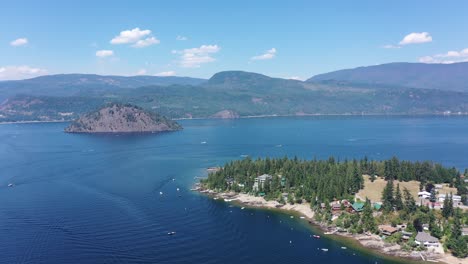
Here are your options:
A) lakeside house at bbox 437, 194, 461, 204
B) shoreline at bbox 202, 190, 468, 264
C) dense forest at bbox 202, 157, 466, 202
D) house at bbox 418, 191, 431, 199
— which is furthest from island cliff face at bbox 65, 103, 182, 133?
lakeside house at bbox 437, 194, 461, 204

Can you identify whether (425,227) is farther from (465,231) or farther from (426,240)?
(426,240)

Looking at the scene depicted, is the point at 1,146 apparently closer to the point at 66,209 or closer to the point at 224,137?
the point at 224,137

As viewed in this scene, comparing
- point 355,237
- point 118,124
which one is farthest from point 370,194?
point 118,124

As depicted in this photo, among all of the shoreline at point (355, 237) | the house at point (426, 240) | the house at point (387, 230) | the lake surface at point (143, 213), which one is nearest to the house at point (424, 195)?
the house at point (387, 230)

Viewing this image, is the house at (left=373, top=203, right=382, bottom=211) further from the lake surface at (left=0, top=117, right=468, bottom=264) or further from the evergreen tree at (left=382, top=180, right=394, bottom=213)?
the lake surface at (left=0, top=117, right=468, bottom=264)

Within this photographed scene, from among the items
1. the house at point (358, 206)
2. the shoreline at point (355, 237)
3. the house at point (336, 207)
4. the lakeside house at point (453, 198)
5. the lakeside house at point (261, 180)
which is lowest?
the shoreline at point (355, 237)

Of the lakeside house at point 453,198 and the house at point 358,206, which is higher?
the lakeside house at point 453,198

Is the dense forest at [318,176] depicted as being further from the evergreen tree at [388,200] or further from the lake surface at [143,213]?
the lake surface at [143,213]


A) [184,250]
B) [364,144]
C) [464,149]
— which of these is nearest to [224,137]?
[364,144]
